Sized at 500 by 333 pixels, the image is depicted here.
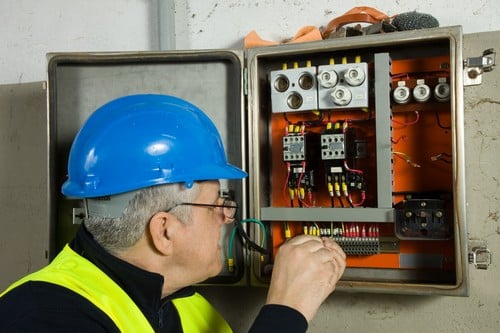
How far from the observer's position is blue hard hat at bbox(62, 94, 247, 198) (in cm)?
97

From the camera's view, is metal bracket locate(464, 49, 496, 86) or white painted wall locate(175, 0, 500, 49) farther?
white painted wall locate(175, 0, 500, 49)

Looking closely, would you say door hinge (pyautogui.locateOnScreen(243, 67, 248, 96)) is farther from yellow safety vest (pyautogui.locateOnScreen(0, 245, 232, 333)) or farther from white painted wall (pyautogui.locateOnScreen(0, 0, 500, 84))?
yellow safety vest (pyautogui.locateOnScreen(0, 245, 232, 333))

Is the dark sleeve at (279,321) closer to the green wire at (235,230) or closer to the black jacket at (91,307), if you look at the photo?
the black jacket at (91,307)

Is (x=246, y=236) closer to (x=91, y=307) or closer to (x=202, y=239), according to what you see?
(x=202, y=239)

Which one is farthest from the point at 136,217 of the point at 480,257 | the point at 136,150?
the point at 480,257

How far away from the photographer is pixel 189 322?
1.20 meters

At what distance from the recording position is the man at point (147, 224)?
949mm

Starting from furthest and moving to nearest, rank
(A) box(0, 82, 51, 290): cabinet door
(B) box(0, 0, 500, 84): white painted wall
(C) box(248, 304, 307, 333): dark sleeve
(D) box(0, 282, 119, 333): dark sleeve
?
1. (A) box(0, 82, 51, 290): cabinet door
2. (B) box(0, 0, 500, 84): white painted wall
3. (C) box(248, 304, 307, 333): dark sleeve
4. (D) box(0, 282, 119, 333): dark sleeve

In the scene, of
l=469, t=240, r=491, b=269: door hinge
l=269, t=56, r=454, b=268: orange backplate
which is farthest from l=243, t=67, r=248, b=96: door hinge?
l=469, t=240, r=491, b=269: door hinge

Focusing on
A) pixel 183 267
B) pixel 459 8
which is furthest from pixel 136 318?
Result: pixel 459 8

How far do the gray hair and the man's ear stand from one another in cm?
1

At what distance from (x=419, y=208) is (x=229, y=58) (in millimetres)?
682

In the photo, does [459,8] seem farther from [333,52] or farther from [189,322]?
[189,322]

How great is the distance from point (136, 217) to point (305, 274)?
0.38m
